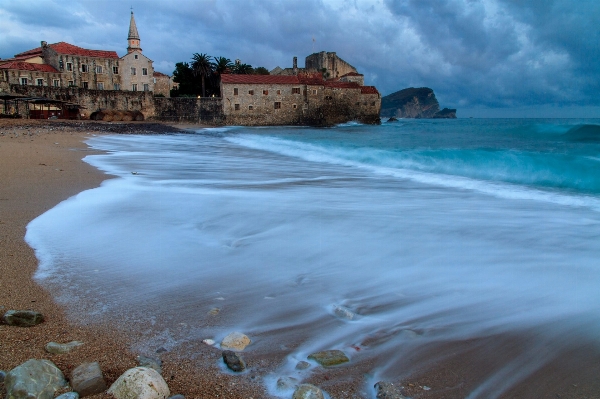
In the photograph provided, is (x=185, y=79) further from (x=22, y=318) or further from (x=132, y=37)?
(x=22, y=318)

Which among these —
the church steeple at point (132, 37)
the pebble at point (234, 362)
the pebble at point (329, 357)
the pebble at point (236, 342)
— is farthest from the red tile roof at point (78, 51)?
the pebble at point (329, 357)

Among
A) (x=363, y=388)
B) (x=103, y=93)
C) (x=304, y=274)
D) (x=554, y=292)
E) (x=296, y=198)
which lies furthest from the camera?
(x=103, y=93)

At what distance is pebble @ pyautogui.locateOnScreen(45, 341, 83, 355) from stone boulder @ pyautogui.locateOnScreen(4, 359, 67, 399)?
23 centimetres

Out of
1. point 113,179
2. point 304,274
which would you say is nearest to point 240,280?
point 304,274

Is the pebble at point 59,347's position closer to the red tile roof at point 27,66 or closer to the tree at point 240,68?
the red tile roof at point 27,66

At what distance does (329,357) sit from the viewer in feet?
7.52

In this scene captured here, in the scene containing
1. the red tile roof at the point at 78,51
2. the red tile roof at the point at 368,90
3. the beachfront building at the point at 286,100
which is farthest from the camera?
the red tile roof at the point at 368,90

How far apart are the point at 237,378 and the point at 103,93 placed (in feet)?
145

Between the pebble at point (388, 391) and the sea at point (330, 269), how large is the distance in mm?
86

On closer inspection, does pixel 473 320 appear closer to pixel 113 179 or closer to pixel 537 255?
pixel 537 255

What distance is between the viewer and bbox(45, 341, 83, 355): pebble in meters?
2.16

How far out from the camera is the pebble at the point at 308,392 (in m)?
1.92

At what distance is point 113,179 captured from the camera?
7.81m

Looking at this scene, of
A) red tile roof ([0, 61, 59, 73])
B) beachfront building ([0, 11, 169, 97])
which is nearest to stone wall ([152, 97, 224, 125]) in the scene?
beachfront building ([0, 11, 169, 97])
